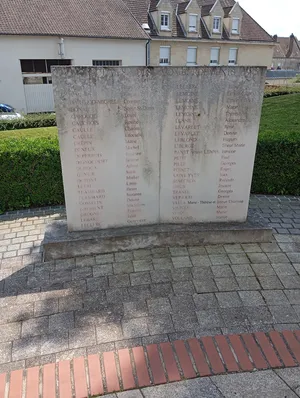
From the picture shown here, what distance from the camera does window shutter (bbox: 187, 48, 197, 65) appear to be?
97.5 ft

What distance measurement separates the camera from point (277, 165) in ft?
21.1

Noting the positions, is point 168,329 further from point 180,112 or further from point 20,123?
point 20,123

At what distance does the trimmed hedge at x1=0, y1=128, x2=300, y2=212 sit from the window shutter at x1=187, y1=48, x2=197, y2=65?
25978mm

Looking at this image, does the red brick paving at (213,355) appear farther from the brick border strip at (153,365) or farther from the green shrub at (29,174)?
the green shrub at (29,174)

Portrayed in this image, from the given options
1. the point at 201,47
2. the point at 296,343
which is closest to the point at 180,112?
the point at 296,343

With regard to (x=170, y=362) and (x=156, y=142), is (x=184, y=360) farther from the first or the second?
(x=156, y=142)

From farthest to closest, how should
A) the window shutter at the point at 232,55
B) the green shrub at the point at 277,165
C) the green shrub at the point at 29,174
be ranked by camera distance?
the window shutter at the point at 232,55 < the green shrub at the point at 277,165 < the green shrub at the point at 29,174

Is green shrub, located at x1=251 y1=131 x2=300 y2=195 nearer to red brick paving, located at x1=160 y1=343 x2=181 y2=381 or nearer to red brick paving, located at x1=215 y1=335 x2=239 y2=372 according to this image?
red brick paving, located at x1=215 y1=335 x2=239 y2=372

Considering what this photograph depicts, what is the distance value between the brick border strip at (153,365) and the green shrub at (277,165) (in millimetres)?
3862

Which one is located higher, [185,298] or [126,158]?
[126,158]

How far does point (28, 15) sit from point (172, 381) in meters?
24.6

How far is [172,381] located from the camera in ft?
8.98

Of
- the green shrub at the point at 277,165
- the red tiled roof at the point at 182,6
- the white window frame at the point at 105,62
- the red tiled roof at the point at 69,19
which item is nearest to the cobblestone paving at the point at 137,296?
the green shrub at the point at 277,165

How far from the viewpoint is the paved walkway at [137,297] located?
3141 mm
